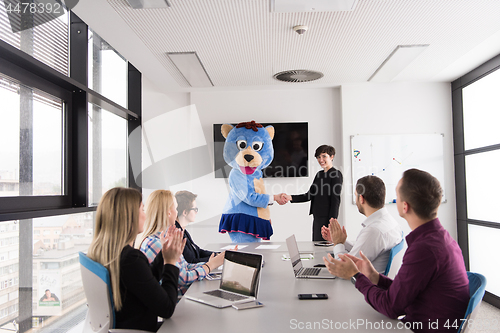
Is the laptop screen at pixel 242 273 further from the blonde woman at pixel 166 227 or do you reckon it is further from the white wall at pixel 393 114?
the white wall at pixel 393 114

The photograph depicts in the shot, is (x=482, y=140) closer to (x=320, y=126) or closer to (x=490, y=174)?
(x=490, y=174)

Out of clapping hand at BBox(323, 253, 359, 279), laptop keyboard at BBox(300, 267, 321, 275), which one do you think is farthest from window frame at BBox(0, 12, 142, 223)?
clapping hand at BBox(323, 253, 359, 279)

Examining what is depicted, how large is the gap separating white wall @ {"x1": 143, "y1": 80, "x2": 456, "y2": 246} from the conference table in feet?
9.92

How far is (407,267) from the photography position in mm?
1416

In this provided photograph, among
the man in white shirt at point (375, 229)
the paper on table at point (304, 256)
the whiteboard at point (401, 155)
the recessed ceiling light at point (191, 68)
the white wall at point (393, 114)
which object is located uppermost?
the recessed ceiling light at point (191, 68)

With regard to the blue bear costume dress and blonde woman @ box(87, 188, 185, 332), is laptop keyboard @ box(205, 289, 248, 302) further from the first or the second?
the blue bear costume dress

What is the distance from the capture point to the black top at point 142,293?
1460mm

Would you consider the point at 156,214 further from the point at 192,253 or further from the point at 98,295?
the point at 98,295

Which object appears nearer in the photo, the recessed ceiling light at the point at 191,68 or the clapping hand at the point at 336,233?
the clapping hand at the point at 336,233

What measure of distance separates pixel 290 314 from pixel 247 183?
229 cm

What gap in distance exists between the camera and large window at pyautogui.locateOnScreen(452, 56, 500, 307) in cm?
389

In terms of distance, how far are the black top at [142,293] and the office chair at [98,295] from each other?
5 centimetres

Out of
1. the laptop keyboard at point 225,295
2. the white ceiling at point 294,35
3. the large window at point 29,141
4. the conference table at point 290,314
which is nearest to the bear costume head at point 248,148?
the white ceiling at point 294,35

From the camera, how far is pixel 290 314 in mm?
1494
